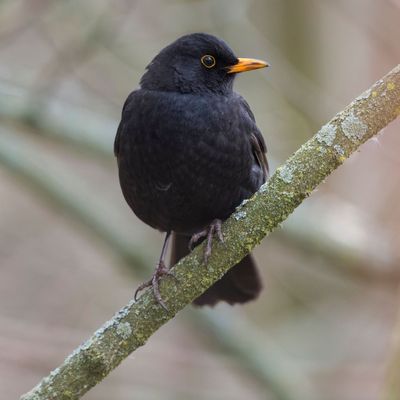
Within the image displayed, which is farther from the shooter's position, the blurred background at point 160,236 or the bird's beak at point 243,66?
the blurred background at point 160,236

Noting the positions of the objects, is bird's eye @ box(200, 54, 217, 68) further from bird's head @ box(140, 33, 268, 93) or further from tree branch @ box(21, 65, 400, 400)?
tree branch @ box(21, 65, 400, 400)

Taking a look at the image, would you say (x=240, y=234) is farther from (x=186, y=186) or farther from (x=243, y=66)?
(x=243, y=66)

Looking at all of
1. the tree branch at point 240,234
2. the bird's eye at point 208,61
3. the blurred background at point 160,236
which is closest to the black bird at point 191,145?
the bird's eye at point 208,61

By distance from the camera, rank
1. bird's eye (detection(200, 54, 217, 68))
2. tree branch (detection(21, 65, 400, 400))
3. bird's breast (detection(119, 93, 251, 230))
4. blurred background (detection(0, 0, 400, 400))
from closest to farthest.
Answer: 1. tree branch (detection(21, 65, 400, 400))
2. bird's breast (detection(119, 93, 251, 230))
3. bird's eye (detection(200, 54, 217, 68))
4. blurred background (detection(0, 0, 400, 400))

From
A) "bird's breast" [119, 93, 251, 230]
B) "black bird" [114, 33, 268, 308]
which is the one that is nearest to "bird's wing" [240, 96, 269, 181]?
"black bird" [114, 33, 268, 308]

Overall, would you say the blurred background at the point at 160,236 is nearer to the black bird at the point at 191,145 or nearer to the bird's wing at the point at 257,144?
the bird's wing at the point at 257,144

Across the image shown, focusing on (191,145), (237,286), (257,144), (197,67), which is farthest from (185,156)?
(237,286)
